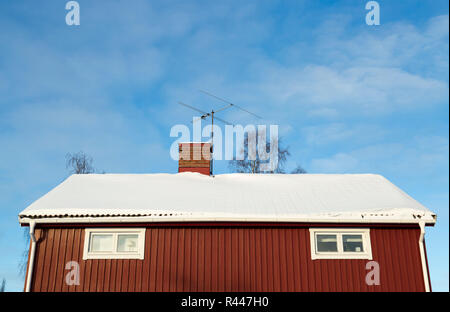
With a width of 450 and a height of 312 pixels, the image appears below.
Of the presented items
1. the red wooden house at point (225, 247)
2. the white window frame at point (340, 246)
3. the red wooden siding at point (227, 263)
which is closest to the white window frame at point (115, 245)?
the red wooden house at point (225, 247)

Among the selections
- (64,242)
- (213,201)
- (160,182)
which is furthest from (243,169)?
(64,242)

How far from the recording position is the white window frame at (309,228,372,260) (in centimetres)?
1027

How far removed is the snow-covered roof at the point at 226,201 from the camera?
1034 centimetres

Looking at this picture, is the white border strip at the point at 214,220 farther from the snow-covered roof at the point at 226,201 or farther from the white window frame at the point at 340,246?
the white window frame at the point at 340,246

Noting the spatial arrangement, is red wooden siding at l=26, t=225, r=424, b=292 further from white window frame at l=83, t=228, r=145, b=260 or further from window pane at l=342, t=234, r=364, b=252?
window pane at l=342, t=234, r=364, b=252

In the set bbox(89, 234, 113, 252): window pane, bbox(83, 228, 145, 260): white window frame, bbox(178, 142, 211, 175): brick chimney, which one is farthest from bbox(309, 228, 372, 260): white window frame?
bbox(178, 142, 211, 175): brick chimney

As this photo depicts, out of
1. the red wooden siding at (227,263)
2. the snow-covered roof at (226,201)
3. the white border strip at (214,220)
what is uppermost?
the snow-covered roof at (226,201)

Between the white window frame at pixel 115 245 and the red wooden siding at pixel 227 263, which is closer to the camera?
the red wooden siding at pixel 227 263

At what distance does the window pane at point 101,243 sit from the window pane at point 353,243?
627 cm

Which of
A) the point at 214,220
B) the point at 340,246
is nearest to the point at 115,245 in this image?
the point at 214,220

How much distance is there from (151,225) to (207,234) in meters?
1.52

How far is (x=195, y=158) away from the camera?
15500 mm

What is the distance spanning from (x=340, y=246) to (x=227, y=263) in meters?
3.06

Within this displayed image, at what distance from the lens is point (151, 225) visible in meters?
10.4
